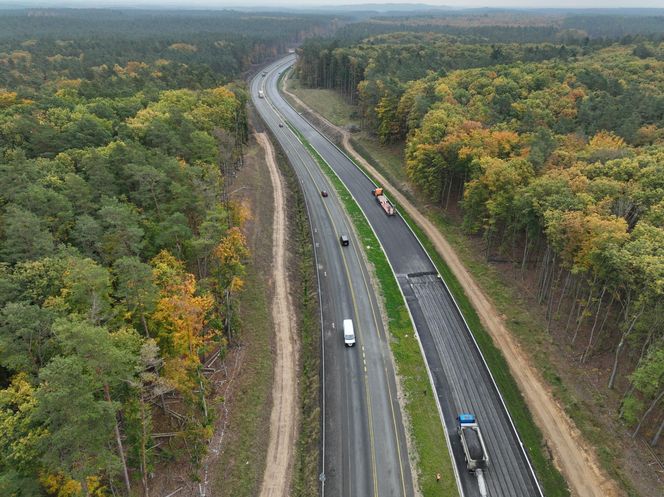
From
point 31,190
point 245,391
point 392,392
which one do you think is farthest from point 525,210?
point 31,190

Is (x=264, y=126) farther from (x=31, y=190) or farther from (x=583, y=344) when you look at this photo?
(x=583, y=344)

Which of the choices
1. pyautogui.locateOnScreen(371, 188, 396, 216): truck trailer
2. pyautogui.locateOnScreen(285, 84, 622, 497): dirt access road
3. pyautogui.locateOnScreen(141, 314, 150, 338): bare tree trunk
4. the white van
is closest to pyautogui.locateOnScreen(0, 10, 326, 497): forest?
pyautogui.locateOnScreen(141, 314, 150, 338): bare tree trunk

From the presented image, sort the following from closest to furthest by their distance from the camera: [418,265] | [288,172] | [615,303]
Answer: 1. [615,303]
2. [418,265]
3. [288,172]

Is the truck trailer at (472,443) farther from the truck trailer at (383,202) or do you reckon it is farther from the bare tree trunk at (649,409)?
the truck trailer at (383,202)

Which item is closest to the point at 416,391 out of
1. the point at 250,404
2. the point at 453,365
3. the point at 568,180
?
the point at 453,365

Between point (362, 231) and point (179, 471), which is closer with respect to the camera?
point (179, 471)

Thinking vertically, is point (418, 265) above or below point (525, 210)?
below

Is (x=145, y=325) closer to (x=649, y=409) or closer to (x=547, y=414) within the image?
(x=547, y=414)
